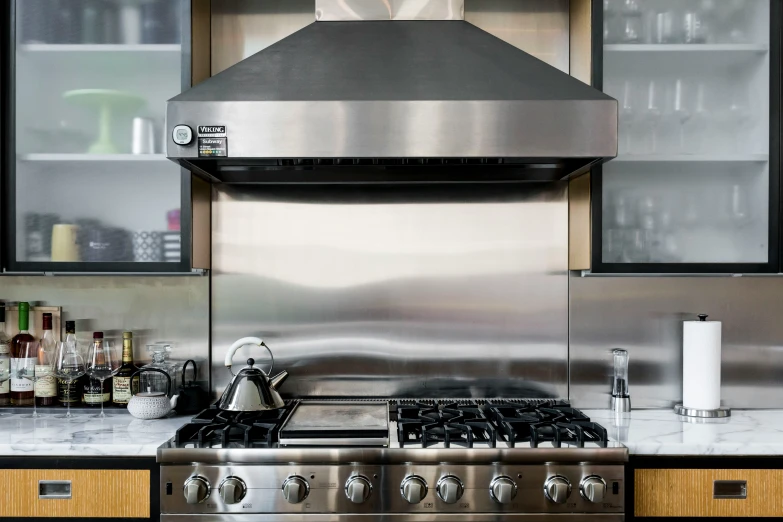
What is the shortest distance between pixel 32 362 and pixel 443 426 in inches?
55.7

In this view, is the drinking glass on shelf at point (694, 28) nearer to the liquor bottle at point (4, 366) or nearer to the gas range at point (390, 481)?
the gas range at point (390, 481)

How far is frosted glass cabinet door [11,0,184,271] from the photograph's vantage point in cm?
196

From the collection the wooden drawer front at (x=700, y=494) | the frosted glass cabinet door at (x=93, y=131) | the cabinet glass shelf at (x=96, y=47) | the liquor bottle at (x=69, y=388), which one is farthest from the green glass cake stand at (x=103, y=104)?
the wooden drawer front at (x=700, y=494)

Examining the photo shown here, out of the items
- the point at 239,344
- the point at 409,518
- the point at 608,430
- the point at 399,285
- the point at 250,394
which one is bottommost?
the point at 409,518

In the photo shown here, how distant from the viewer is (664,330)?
2227 millimetres

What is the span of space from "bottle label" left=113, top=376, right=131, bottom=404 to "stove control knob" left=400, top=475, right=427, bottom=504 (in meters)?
1.06

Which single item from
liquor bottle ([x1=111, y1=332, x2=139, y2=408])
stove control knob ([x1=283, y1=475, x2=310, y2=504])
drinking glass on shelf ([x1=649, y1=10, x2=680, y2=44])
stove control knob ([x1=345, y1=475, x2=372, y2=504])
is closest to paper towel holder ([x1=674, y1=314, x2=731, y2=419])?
drinking glass on shelf ([x1=649, y1=10, x2=680, y2=44])

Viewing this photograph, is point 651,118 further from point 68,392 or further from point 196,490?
point 68,392

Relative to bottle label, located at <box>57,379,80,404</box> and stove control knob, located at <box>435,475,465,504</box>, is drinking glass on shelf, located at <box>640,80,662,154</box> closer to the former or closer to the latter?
stove control knob, located at <box>435,475,465,504</box>

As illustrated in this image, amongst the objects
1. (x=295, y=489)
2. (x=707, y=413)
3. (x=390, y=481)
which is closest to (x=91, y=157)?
(x=295, y=489)

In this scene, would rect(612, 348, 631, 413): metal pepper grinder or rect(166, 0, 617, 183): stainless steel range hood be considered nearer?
rect(166, 0, 617, 183): stainless steel range hood

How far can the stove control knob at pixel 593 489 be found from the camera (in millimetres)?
1558

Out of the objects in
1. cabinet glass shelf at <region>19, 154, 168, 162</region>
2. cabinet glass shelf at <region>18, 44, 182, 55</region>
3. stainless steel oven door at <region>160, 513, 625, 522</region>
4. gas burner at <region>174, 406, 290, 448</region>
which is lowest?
stainless steel oven door at <region>160, 513, 625, 522</region>

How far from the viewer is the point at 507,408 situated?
6.48ft
